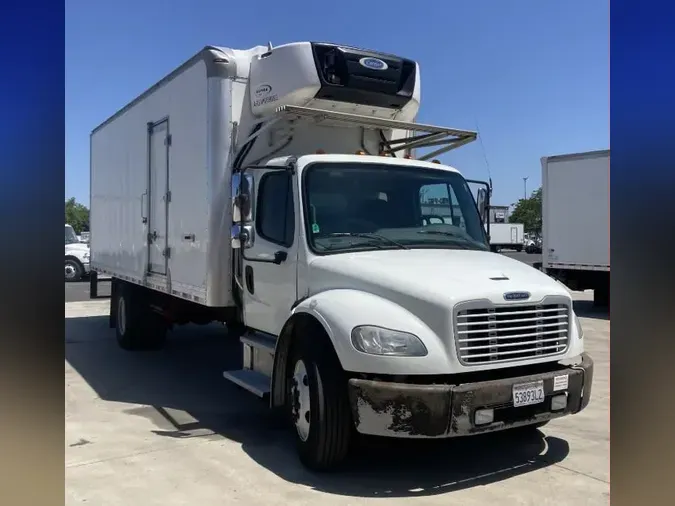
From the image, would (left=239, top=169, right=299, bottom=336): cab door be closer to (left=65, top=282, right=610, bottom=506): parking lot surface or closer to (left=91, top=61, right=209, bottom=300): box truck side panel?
(left=91, top=61, right=209, bottom=300): box truck side panel

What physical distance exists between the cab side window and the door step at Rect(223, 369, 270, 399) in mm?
1292

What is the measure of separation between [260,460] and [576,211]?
12.9 metres

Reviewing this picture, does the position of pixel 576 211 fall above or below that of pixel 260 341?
above

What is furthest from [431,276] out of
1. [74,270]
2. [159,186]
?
[74,270]

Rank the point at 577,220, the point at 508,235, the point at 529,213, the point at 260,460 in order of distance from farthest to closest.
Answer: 1. the point at 529,213
2. the point at 508,235
3. the point at 577,220
4. the point at 260,460

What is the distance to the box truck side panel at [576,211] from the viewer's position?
15109 mm

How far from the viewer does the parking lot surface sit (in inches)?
168

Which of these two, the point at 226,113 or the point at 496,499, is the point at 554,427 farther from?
the point at 226,113

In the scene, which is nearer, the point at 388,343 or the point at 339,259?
the point at 388,343

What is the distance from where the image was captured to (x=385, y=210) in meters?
5.63

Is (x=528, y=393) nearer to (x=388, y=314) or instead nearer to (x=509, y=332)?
(x=509, y=332)

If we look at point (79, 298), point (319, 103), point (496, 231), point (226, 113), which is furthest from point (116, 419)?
point (496, 231)

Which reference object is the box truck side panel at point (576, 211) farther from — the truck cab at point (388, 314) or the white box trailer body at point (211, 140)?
the truck cab at point (388, 314)

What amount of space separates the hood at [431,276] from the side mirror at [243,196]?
88 cm
